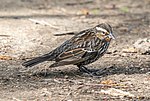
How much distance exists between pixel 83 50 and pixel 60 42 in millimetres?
3051

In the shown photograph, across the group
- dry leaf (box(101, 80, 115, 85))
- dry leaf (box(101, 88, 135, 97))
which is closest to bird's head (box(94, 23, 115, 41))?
dry leaf (box(101, 80, 115, 85))

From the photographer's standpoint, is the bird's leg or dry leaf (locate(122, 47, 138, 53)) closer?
the bird's leg

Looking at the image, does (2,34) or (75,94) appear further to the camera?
(2,34)

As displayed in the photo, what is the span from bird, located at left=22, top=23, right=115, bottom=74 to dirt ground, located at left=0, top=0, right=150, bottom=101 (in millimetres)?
218

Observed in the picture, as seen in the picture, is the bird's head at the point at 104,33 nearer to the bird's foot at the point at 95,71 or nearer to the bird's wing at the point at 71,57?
the bird's wing at the point at 71,57

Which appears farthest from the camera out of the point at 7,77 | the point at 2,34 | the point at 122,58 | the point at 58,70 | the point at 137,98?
the point at 2,34

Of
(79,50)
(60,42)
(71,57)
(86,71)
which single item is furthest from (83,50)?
(60,42)

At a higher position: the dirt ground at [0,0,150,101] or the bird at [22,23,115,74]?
the bird at [22,23,115,74]

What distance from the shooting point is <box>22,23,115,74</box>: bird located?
789 centimetres

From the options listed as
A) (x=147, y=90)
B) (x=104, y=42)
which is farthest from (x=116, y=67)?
(x=147, y=90)

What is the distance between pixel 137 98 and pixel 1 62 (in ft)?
9.27

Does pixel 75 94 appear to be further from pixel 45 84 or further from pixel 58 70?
pixel 58 70

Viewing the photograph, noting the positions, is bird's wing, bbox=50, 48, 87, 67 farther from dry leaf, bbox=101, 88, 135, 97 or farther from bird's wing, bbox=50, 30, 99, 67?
dry leaf, bbox=101, 88, 135, 97

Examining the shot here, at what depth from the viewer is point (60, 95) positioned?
273 inches
